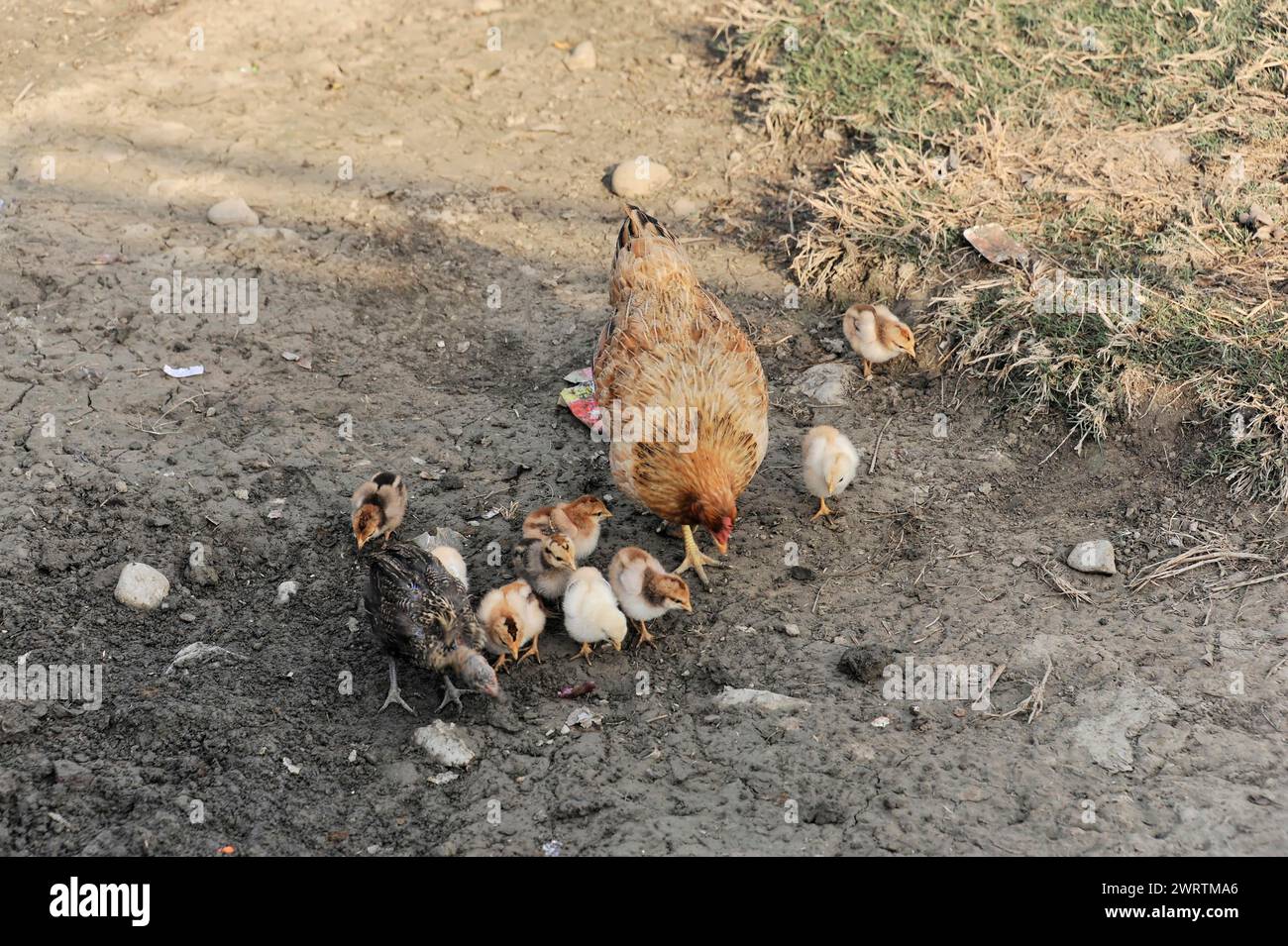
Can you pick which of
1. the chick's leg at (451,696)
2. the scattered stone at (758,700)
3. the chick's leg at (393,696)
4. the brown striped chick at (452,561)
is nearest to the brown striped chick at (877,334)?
the scattered stone at (758,700)

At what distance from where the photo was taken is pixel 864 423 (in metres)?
6.25

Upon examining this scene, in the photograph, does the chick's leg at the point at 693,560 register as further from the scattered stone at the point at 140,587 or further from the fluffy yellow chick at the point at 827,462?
the scattered stone at the point at 140,587

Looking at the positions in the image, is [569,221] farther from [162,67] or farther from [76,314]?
[162,67]

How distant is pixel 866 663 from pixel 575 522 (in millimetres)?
1457

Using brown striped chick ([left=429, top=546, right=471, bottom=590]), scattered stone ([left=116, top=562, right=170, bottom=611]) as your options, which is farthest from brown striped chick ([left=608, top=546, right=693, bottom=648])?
scattered stone ([left=116, top=562, right=170, bottom=611])

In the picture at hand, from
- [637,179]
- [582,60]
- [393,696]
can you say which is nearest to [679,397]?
[393,696]

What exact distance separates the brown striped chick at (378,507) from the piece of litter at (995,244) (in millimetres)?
→ 3507

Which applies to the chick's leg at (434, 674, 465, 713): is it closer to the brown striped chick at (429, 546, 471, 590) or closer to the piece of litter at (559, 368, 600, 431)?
the brown striped chick at (429, 546, 471, 590)

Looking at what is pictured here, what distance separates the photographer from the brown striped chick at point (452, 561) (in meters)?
5.04

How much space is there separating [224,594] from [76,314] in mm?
2361

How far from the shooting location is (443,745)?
4422 millimetres

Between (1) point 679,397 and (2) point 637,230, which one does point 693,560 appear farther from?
(2) point 637,230

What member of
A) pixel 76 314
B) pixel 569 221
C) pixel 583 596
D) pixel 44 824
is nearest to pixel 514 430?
pixel 583 596

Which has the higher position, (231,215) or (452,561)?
(231,215)
